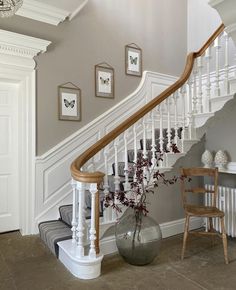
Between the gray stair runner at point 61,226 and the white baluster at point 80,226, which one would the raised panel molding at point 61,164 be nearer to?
the gray stair runner at point 61,226

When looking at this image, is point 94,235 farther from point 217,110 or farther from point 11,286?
point 217,110

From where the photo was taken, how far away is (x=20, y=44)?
3.19 metres

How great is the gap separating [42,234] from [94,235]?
3.46ft

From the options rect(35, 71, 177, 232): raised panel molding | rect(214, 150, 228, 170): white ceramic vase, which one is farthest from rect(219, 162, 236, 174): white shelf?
rect(35, 71, 177, 232): raised panel molding

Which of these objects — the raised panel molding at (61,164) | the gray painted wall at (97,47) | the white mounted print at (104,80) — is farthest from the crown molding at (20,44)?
the raised panel molding at (61,164)

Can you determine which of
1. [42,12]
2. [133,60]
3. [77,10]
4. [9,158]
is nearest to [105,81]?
[133,60]

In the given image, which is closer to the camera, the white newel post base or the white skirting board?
the white newel post base

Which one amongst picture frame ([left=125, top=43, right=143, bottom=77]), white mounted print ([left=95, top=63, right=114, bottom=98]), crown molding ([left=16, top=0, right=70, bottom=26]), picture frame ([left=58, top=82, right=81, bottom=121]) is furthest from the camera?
picture frame ([left=125, top=43, right=143, bottom=77])

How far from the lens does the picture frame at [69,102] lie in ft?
11.7

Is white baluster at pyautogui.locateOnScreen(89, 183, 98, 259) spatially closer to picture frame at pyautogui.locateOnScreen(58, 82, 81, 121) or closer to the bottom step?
the bottom step

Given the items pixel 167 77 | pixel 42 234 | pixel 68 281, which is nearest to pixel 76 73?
pixel 167 77

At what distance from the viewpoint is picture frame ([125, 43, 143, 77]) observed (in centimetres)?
425

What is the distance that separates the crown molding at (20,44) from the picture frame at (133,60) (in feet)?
4.46

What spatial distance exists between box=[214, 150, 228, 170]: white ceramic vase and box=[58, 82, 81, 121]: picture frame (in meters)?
1.97
